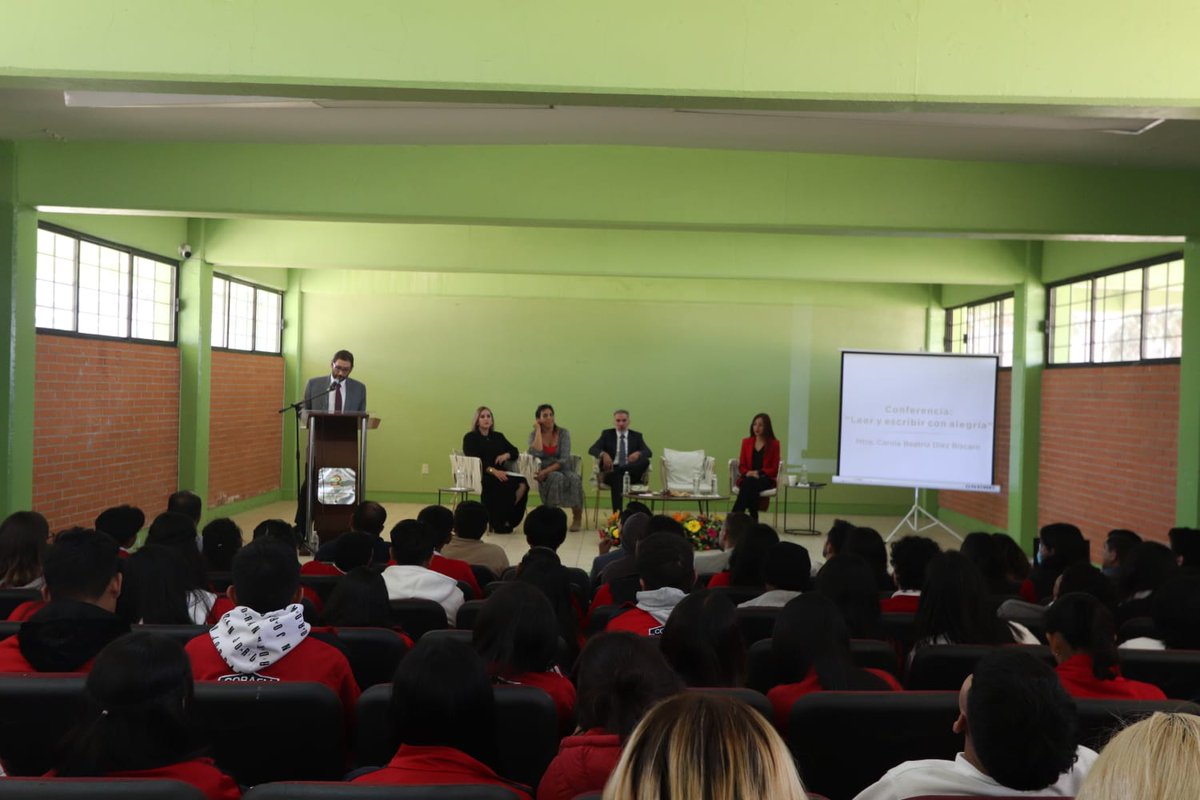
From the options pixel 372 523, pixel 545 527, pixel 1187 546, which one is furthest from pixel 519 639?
pixel 1187 546

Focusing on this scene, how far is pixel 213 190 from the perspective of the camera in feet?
24.9

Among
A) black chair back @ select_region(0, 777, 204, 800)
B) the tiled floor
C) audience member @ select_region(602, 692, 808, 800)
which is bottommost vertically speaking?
the tiled floor

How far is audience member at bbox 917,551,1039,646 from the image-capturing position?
3529 mm

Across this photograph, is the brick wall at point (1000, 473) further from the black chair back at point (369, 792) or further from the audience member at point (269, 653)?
the black chair back at point (369, 792)

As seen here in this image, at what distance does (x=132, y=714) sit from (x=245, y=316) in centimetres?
1081

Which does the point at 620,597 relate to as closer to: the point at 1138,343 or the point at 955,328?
the point at 1138,343

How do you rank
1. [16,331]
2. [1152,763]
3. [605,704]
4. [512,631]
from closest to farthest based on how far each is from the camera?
[1152,763], [605,704], [512,631], [16,331]

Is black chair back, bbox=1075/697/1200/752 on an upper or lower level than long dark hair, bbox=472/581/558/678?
lower

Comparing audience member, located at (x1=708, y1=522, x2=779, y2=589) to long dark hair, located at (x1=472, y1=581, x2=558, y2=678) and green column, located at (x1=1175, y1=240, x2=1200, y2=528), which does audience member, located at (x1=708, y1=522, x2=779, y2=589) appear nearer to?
long dark hair, located at (x1=472, y1=581, x2=558, y2=678)

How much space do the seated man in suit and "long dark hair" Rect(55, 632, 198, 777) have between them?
938 cm

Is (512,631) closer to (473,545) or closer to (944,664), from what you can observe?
(944,664)

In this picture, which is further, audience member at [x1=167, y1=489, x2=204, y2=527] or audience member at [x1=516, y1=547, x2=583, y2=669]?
audience member at [x1=167, y1=489, x2=204, y2=527]

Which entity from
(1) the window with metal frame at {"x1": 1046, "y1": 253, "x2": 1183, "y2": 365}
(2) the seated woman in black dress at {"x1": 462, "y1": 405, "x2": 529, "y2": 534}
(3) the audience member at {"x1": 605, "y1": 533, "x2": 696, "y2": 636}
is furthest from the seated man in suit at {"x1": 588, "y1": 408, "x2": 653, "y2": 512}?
(3) the audience member at {"x1": 605, "y1": 533, "x2": 696, "y2": 636}

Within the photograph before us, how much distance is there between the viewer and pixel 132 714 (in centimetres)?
198
